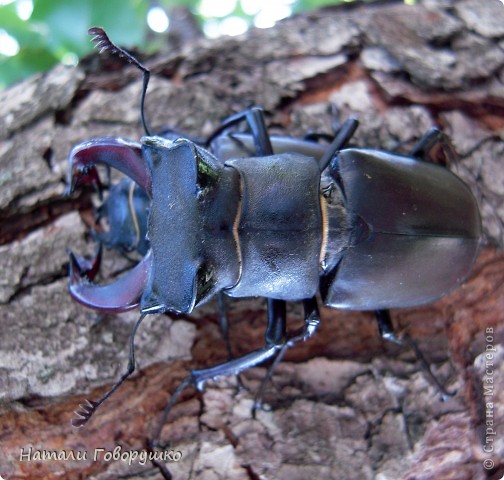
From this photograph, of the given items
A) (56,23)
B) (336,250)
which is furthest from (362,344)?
(56,23)

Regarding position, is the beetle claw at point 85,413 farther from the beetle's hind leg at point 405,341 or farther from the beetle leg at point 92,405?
the beetle's hind leg at point 405,341

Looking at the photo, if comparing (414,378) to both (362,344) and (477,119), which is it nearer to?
(362,344)

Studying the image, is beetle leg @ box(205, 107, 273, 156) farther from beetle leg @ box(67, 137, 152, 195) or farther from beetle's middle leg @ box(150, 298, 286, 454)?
beetle's middle leg @ box(150, 298, 286, 454)

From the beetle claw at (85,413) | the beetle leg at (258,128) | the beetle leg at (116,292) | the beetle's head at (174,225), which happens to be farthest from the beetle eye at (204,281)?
the beetle leg at (258,128)

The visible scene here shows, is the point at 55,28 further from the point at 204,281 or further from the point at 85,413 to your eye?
the point at 85,413

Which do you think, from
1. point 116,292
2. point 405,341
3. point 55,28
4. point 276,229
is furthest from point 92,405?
point 55,28
